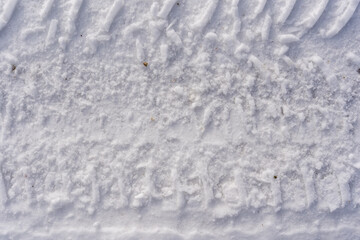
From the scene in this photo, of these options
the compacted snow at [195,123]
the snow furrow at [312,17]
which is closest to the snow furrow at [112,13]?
the compacted snow at [195,123]

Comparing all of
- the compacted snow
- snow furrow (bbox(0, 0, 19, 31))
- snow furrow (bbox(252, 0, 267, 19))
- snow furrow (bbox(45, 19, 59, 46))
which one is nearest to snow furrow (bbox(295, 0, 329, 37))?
the compacted snow

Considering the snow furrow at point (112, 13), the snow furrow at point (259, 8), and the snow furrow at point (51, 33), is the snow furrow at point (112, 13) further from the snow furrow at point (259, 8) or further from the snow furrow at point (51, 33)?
the snow furrow at point (259, 8)

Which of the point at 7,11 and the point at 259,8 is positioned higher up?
the point at 7,11

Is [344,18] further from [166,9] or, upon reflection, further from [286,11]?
[166,9]

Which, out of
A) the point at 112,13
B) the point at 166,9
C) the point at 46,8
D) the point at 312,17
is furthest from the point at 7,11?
the point at 312,17

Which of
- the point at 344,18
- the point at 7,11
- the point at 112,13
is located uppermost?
the point at 7,11

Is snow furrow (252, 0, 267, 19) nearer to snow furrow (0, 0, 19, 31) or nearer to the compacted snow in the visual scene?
the compacted snow

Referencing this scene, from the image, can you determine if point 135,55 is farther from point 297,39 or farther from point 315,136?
point 315,136

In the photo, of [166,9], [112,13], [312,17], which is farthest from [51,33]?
[312,17]

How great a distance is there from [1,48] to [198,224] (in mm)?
759

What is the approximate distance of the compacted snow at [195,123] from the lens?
88cm

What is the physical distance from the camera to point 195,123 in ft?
2.93

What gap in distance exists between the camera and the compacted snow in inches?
34.8

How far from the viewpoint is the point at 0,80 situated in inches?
36.0
